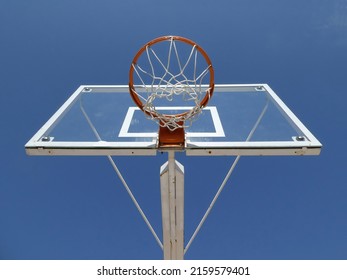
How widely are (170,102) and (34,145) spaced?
896mm

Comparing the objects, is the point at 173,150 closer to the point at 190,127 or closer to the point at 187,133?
the point at 187,133

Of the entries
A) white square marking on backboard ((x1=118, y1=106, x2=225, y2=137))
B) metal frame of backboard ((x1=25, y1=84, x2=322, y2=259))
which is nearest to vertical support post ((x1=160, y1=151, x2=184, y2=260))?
metal frame of backboard ((x1=25, y1=84, x2=322, y2=259))

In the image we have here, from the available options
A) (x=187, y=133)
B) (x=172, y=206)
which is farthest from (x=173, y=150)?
(x=172, y=206)

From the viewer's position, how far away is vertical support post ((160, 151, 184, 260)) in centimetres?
205

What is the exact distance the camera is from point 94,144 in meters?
1.80

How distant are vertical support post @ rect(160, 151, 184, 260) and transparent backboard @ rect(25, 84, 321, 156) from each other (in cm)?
23

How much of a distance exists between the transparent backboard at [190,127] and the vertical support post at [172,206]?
0.75 feet

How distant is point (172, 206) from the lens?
2.18 m

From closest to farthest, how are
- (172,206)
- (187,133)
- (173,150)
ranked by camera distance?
1. (173,150)
2. (187,133)
3. (172,206)

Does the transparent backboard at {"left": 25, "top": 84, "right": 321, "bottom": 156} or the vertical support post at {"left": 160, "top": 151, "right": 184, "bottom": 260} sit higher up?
the transparent backboard at {"left": 25, "top": 84, "right": 321, "bottom": 156}

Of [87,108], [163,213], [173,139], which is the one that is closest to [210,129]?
[173,139]

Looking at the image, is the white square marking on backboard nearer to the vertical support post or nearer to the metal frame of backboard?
the metal frame of backboard

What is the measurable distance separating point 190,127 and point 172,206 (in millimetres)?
528

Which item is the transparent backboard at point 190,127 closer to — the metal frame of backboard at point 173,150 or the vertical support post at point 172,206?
the metal frame of backboard at point 173,150
